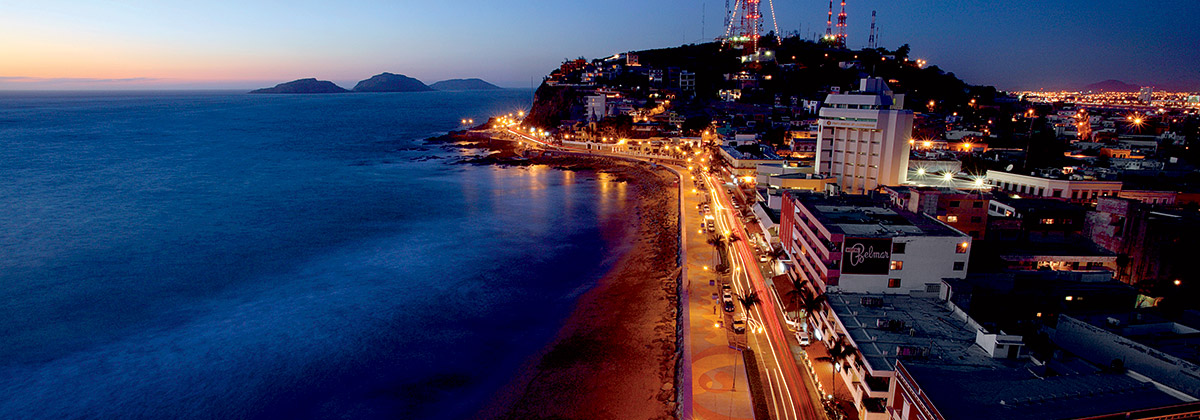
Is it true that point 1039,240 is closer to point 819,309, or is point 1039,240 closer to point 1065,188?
point 1065,188

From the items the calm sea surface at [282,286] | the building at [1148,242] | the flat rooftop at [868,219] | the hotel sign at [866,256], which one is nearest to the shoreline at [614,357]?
the calm sea surface at [282,286]

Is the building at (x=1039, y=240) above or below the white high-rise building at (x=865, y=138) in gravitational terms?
below

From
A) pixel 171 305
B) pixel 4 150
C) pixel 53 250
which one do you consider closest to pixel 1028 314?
pixel 171 305

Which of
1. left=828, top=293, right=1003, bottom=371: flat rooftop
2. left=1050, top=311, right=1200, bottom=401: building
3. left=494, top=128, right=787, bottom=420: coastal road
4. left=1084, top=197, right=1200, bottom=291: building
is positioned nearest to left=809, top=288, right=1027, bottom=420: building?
left=828, top=293, right=1003, bottom=371: flat rooftop

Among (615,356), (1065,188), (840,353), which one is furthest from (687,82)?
(840,353)

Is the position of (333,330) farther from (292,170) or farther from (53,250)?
(292,170)

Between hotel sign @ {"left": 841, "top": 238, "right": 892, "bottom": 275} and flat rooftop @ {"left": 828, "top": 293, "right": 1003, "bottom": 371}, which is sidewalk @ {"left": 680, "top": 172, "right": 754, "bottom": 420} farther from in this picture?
hotel sign @ {"left": 841, "top": 238, "right": 892, "bottom": 275}

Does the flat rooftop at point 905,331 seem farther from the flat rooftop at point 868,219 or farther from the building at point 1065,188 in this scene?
the building at point 1065,188
